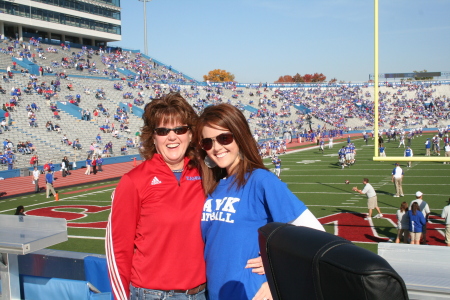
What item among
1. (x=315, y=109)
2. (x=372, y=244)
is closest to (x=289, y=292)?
(x=372, y=244)

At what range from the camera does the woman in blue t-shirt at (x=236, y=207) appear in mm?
1985

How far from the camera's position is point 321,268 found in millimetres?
869

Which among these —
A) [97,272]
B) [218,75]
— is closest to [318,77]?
[218,75]

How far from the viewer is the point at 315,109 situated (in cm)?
5169

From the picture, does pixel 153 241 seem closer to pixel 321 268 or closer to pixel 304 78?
pixel 321 268

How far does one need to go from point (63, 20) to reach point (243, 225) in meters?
48.8

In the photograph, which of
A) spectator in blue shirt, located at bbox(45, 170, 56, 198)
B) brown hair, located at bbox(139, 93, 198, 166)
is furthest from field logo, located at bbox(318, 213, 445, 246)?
spectator in blue shirt, located at bbox(45, 170, 56, 198)

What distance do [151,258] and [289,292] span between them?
153 centimetres

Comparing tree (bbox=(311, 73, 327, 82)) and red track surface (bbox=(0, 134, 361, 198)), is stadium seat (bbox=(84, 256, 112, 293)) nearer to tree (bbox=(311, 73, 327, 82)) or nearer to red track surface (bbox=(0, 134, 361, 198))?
red track surface (bbox=(0, 134, 361, 198))

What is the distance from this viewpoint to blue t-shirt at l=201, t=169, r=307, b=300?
198 cm

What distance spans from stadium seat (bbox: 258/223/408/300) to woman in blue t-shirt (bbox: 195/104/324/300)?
0.92 metres

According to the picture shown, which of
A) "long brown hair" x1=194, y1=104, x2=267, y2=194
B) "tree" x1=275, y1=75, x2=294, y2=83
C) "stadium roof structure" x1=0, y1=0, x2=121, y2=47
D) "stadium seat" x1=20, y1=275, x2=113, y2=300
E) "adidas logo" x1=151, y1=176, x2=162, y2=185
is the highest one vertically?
"stadium roof structure" x1=0, y1=0, x2=121, y2=47

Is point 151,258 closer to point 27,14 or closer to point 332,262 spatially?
point 332,262

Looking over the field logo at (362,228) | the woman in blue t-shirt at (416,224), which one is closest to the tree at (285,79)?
the field logo at (362,228)
